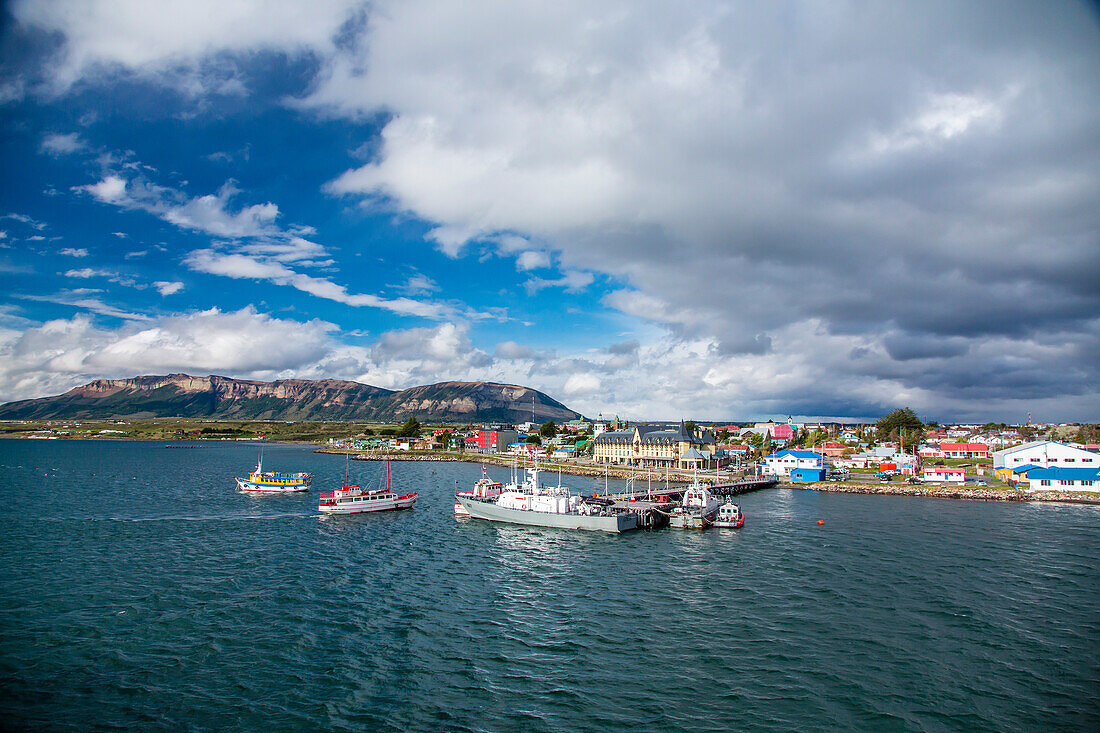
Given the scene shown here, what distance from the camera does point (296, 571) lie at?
33.0 metres

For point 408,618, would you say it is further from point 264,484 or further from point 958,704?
point 264,484

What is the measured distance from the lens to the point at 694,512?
178 feet

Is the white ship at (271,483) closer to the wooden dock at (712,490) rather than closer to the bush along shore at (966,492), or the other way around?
the wooden dock at (712,490)

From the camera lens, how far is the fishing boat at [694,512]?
174 ft

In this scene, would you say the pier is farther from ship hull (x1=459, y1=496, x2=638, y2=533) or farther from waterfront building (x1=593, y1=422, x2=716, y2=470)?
waterfront building (x1=593, y1=422, x2=716, y2=470)

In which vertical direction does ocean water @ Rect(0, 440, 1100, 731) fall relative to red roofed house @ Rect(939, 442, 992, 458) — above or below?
below

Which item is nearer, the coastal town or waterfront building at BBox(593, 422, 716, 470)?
the coastal town

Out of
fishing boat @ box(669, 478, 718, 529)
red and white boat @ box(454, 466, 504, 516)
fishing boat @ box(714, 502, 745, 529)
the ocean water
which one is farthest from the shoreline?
fishing boat @ box(714, 502, 745, 529)

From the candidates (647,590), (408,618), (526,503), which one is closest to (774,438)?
(526,503)

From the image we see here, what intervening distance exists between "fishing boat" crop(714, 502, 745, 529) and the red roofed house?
9805 centimetres

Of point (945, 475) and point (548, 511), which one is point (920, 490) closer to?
point (945, 475)

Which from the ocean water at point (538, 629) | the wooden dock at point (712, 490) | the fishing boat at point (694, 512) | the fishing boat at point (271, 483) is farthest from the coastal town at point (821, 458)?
the fishing boat at point (271, 483)

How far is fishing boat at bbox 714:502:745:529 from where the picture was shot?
51.8 m

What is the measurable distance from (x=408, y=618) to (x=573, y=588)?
397 inches
